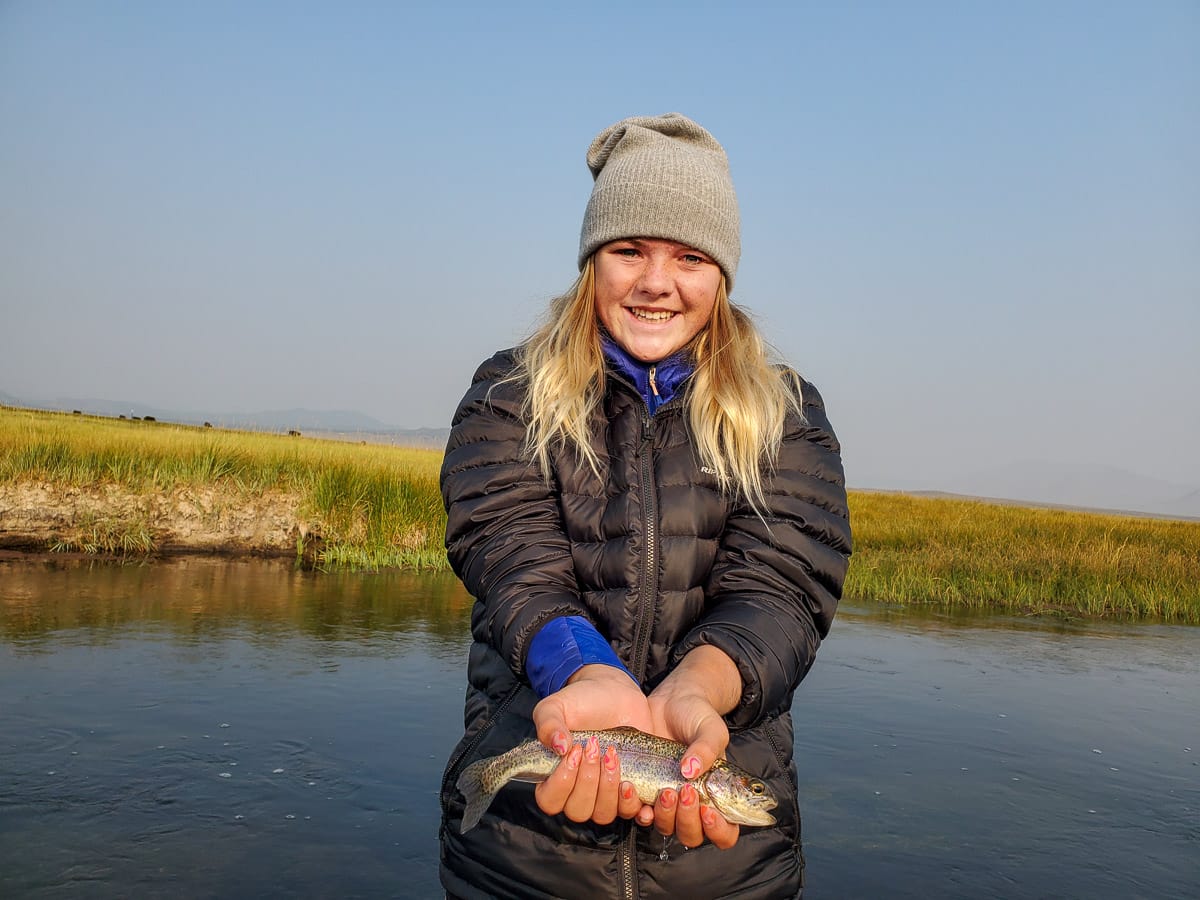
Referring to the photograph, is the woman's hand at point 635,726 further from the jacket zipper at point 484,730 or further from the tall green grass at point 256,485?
the tall green grass at point 256,485

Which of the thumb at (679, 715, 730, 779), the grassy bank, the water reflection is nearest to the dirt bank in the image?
the grassy bank

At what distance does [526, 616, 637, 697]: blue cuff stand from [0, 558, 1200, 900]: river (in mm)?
2246

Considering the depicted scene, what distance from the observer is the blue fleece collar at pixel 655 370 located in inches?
117

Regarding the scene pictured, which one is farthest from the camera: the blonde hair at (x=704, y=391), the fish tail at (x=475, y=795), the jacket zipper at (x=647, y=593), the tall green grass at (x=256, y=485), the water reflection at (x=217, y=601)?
the tall green grass at (x=256, y=485)

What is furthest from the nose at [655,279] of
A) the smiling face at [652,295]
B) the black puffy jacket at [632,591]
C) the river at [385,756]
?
the river at [385,756]

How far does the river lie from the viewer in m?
4.41

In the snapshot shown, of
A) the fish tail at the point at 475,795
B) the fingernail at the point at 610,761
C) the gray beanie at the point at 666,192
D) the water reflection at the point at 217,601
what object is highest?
the gray beanie at the point at 666,192

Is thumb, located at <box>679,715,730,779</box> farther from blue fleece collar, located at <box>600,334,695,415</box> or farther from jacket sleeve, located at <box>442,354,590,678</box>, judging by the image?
blue fleece collar, located at <box>600,334,695,415</box>

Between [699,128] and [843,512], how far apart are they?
1.24 metres

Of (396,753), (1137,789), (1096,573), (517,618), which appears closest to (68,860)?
(396,753)

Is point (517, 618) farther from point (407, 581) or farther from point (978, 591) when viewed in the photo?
point (978, 591)

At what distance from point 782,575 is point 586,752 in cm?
75

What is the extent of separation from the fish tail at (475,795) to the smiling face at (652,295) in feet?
3.95

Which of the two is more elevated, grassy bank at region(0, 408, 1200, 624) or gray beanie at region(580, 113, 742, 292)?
gray beanie at region(580, 113, 742, 292)
